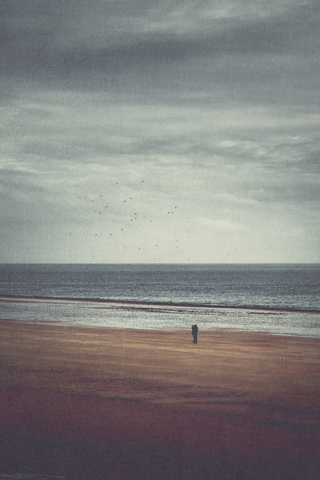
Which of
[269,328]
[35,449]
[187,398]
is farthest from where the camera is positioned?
[269,328]

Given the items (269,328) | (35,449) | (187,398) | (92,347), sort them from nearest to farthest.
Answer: (35,449) < (187,398) < (92,347) < (269,328)

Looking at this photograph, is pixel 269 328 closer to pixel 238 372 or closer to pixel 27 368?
pixel 238 372

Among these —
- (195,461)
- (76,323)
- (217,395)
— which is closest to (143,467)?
(195,461)

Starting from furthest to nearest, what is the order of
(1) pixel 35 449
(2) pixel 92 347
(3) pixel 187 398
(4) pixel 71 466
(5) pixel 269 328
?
(5) pixel 269 328
(2) pixel 92 347
(3) pixel 187 398
(1) pixel 35 449
(4) pixel 71 466

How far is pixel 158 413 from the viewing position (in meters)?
10.9

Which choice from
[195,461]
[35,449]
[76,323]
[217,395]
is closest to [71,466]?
[35,449]

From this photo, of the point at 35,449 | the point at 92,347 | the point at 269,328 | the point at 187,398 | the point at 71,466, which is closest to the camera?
the point at 71,466

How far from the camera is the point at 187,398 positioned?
12219mm

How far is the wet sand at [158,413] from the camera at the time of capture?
793 centimetres

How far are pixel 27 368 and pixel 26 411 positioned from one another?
5114 mm

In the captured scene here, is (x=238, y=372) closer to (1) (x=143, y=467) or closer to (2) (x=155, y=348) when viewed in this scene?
(2) (x=155, y=348)

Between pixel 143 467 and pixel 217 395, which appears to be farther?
pixel 217 395

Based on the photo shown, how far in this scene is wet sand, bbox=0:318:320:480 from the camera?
793 centimetres

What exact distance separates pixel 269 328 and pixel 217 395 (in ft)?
62.7
